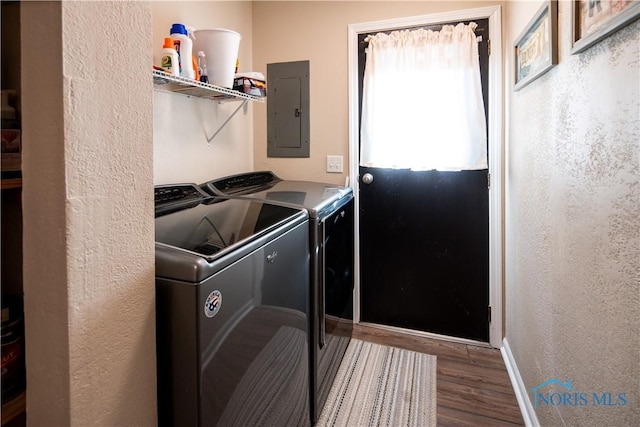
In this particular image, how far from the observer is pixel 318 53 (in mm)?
2490

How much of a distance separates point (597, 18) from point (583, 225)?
553mm

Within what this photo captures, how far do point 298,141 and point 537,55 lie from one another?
1.50m

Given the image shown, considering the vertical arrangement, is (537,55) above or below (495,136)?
above

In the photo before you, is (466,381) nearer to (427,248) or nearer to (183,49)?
(427,248)

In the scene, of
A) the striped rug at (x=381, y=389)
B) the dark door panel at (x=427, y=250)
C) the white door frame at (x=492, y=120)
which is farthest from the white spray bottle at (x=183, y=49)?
the striped rug at (x=381, y=389)

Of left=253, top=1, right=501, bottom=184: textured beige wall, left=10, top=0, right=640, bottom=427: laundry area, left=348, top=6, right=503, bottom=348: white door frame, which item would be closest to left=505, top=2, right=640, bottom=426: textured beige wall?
left=10, top=0, right=640, bottom=427: laundry area

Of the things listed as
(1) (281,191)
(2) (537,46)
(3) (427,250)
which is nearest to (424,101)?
(2) (537,46)

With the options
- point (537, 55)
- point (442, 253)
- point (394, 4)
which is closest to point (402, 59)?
point (394, 4)

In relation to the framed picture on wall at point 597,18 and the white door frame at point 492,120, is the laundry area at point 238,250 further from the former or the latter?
the framed picture on wall at point 597,18

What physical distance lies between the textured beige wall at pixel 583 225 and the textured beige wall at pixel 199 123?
1491 mm

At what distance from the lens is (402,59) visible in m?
2.30

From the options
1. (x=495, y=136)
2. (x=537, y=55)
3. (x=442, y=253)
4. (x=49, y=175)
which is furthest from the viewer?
(x=442, y=253)

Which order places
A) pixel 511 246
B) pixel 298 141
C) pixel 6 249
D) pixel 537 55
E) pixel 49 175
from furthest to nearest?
1. pixel 298 141
2. pixel 511 246
3. pixel 537 55
4. pixel 6 249
5. pixel 49 175

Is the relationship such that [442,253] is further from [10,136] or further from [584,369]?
[10,136]
